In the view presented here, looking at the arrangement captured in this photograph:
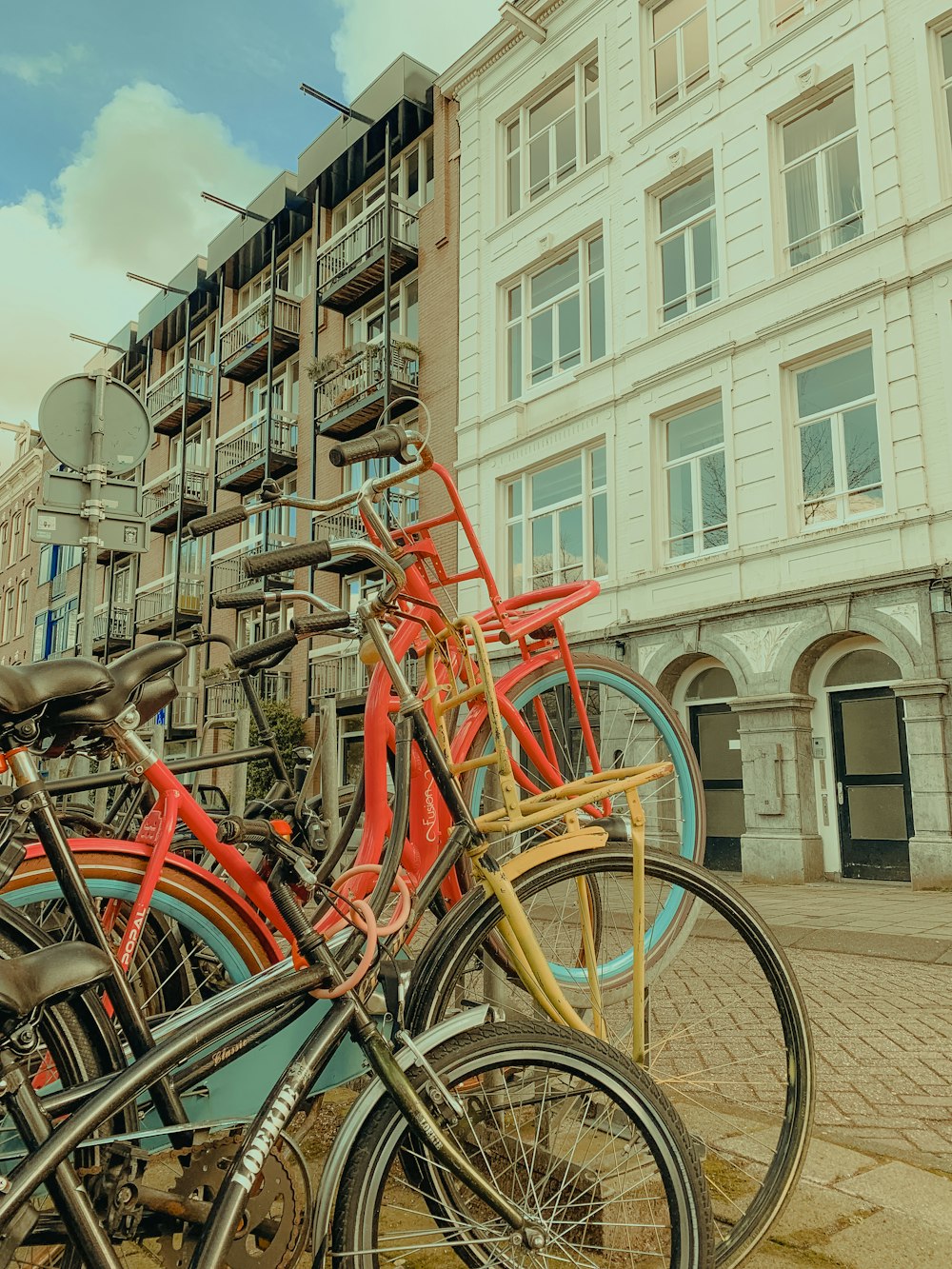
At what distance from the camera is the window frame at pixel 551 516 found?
16.1 meters

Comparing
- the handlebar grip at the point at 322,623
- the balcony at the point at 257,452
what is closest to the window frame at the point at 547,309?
the balcony at the point at 257,452

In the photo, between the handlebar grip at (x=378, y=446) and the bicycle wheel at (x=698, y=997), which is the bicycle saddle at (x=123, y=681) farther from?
the bicycle wheel at (x=698, y=997)

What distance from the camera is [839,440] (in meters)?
12.7

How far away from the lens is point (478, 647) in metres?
2.22

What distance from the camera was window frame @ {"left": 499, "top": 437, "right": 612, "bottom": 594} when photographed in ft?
52.7

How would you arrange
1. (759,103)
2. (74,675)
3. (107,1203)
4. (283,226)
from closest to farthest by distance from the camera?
(107,1203) < (74,675) < (759,103) < (283,226)

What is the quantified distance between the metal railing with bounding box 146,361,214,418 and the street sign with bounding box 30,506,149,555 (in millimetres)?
24302

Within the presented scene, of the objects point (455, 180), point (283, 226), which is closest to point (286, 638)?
point (455, 180)

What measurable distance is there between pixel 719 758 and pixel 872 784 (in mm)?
2358

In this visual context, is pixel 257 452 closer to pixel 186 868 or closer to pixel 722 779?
pixel 722 779

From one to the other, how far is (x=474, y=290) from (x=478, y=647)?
18.0 m

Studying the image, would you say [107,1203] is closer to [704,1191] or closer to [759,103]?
[704,1191]

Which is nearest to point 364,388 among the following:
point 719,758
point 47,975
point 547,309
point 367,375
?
point 367,375

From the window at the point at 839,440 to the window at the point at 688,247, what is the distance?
2.53 meters
